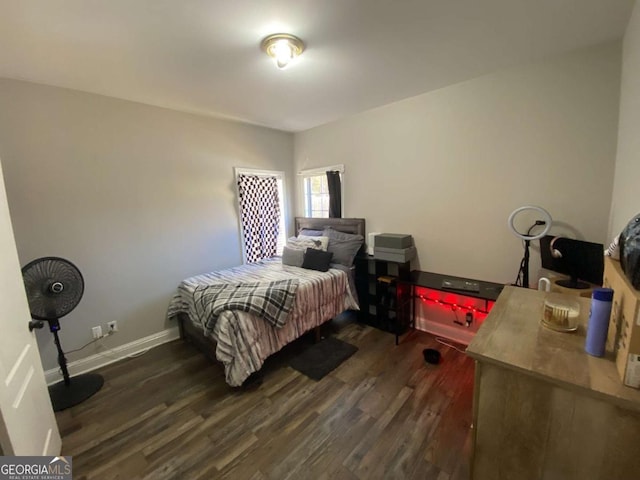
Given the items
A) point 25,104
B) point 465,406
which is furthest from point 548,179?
A: point 25,104

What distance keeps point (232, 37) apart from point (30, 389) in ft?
7.47

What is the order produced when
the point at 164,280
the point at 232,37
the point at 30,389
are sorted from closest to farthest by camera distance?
the point at 30,389 → the point at 232,37 → the point at 164,280

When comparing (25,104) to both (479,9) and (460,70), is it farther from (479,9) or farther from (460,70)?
(460,70)

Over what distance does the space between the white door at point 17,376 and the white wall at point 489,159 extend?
3.03 metres

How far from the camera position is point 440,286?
2547 millimetres

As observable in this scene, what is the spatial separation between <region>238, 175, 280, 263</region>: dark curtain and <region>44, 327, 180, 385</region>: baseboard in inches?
53.2

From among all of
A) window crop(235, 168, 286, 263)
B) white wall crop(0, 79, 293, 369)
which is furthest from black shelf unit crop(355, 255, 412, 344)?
white wall crop(0, 79, 293, 369)

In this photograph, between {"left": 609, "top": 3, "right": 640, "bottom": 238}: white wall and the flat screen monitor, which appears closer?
{"left": 609, "top": 3, "right": 640, "bottom": 238}: white wall

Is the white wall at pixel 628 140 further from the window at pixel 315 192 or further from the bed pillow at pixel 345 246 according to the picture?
the window at pixel 315 192

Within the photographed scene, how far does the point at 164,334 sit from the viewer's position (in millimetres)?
2939

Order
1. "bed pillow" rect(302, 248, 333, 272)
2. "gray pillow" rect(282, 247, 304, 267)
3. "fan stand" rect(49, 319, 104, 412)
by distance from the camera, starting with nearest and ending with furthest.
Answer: "fan stand" rect(49, 319, 104, 412) → "bed pillow" rect(302, 248, 333, 272) → "gray pillow" rect(282, 247, 304, 267)

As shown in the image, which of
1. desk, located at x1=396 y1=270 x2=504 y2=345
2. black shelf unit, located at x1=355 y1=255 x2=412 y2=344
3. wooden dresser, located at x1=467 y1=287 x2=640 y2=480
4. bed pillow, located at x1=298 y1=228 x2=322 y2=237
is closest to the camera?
wooden dresser, located at x1=467 y1=287 x2=640 y2=480

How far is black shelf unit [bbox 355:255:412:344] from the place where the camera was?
2.86 metres

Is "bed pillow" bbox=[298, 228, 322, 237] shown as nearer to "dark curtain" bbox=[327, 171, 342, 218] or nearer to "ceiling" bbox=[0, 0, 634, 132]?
"dark curtain" bbox=[327, 171, 342, 218]
